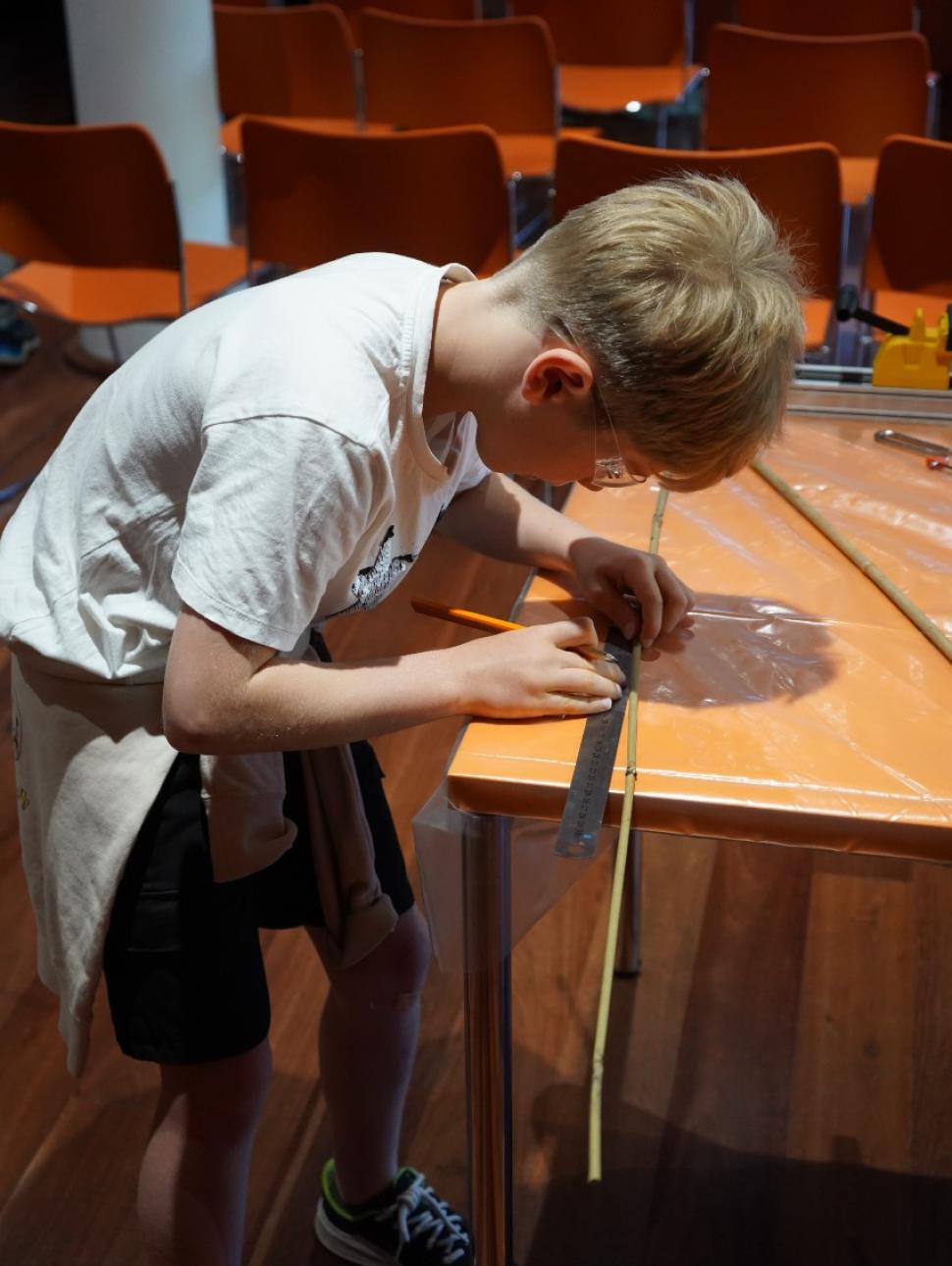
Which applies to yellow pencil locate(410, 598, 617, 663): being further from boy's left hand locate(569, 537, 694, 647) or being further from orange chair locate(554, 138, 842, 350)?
orange chair locate(554, 138, 842, 350)

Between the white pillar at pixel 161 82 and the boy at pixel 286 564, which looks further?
the white pillar at pixel 161 82

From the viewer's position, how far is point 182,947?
3.76ft

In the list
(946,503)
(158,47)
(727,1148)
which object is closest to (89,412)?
(946,503)

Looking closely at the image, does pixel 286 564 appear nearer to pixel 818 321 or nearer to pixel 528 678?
pixel 528 678

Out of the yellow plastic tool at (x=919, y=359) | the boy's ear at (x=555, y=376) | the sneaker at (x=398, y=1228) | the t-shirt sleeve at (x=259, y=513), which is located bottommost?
the sneaker at (x=398, y=1228)

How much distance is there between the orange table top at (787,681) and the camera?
99 centimetres

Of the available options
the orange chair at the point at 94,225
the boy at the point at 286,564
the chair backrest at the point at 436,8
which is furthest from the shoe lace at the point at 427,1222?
the chair backrest at the point at 436,8

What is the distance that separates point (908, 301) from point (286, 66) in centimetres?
185

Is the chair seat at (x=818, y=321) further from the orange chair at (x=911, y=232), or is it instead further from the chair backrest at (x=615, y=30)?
the chair backrest at (x=615, y=30)

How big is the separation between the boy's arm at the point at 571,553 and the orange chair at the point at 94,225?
1.71 m

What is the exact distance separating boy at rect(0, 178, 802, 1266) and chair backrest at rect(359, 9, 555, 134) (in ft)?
7.88

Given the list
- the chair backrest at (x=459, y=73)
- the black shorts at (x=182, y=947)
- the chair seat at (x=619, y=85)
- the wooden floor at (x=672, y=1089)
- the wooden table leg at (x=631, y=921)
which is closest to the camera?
the black shorts at (x=182, y=947)

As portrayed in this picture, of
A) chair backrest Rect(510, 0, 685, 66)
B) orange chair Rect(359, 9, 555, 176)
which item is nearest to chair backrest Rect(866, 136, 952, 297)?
orange chair Rect(359, 9, 555, 176)

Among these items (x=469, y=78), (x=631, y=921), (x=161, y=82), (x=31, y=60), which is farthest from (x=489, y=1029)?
(x=31, y=60)
